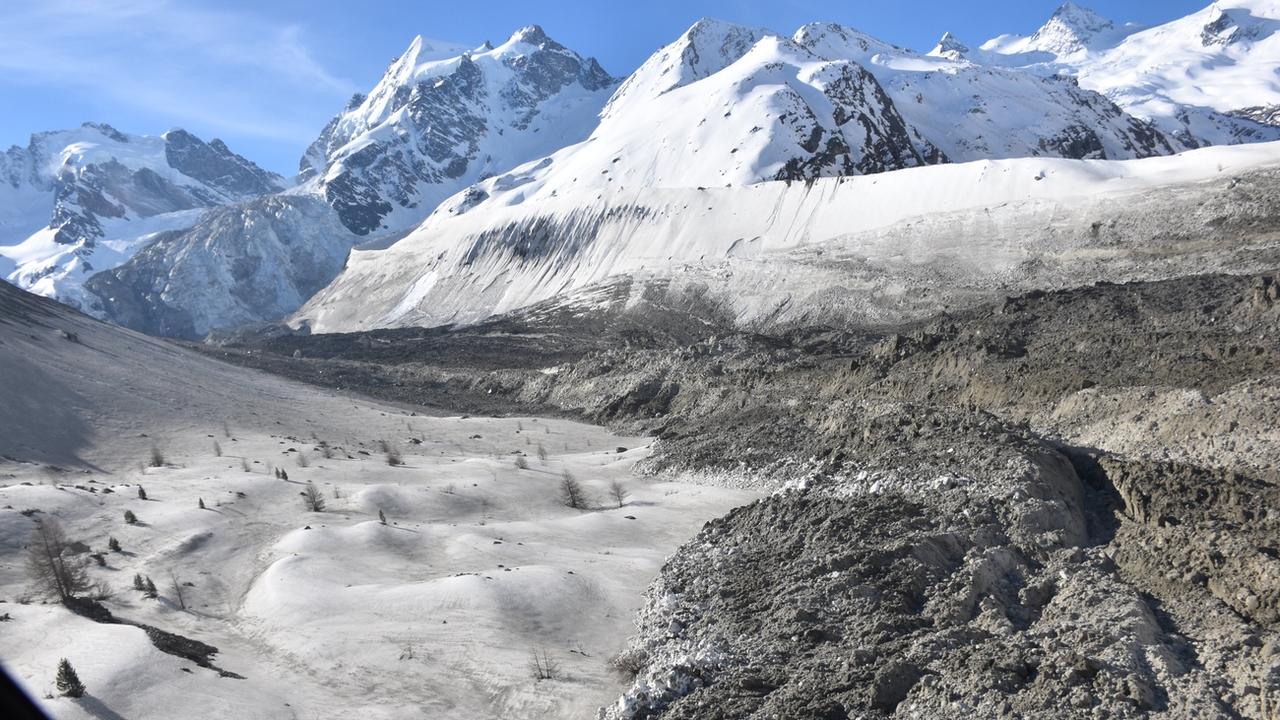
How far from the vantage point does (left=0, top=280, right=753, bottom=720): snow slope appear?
15.3 meters

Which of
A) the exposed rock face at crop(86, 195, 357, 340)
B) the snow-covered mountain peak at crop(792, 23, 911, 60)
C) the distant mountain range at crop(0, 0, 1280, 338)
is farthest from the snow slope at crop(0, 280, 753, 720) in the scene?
the snow-covered mountain peak at crop(792, 23, 911, 60)

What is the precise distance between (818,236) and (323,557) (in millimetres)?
64717

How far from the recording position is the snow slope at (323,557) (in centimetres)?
1526

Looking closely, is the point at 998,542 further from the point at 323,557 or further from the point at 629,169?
the point at 629,169

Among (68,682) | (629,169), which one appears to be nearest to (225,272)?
(629,169)

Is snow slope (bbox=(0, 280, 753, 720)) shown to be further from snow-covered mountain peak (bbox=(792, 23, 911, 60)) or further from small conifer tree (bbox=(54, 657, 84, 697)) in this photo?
snow-covered mountain peak (bbox=(792, 23, 911, 60))

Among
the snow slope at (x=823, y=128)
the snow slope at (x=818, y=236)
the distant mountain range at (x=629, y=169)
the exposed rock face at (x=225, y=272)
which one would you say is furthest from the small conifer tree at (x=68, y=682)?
the exposed rock face at (x=225, y=272)

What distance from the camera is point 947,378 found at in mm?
33750

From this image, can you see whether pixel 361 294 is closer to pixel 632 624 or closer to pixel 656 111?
pixel 656 111

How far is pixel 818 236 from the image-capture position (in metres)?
80.6

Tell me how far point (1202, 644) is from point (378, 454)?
99.9ft

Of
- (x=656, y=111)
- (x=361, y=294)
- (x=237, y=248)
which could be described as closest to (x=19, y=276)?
(x=237, y=248)

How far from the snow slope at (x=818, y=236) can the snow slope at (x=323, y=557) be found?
34711 mm

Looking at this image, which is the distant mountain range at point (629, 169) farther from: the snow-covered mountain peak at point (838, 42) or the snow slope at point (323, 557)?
the snow slope at point (323, 557)
